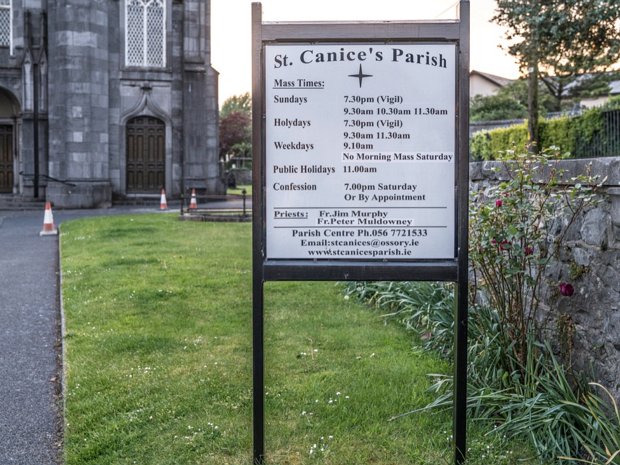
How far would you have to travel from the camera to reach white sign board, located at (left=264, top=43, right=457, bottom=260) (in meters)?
4.13

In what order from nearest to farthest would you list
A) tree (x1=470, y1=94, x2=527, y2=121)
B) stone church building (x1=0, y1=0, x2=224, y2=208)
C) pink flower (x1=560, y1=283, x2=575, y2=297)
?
pink flower (x1=560, y1=283, x2=575, y2=297)
stone church building (x1=0, y1=0, x2=224, y2=208)
tree (x1=470, y1=94, x2=527, y2=121)

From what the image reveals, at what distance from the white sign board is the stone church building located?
25.7 m

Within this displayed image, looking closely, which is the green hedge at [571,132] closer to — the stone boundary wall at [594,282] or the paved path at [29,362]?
the paved path at [29,362]

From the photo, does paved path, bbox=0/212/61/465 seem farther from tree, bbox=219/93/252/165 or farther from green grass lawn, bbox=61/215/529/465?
tree, bbox=219/93/252/165

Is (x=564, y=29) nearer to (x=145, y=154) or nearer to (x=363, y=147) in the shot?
(x=145, y=154)

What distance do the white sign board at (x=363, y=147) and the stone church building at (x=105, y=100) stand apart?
1012 inches

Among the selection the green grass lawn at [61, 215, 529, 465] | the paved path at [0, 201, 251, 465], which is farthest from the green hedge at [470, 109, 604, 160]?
the green grass lawn at [61, 215, 529, 465]

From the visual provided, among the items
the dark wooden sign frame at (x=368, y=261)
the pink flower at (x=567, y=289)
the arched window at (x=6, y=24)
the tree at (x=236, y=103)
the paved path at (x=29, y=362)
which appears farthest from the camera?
the tree at (x=236, y=103)

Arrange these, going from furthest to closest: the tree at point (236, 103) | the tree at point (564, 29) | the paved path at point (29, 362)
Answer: the tree at point (236, 103)
the tree at point (564, 29)
the paved path at point (29, 362)

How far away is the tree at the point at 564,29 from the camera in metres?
20.5

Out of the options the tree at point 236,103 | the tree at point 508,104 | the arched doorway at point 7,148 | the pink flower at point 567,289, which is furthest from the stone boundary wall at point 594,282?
the tree at point 236,103

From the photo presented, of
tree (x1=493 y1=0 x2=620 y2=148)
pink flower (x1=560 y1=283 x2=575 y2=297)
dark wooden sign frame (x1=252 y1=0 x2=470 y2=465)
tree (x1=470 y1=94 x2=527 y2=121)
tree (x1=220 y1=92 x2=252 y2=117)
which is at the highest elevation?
tree (x1=220 y1=92 x2=252 y2=117)

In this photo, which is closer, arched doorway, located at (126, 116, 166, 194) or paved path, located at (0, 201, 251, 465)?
paved path, located at (0, 201, 251, 465)

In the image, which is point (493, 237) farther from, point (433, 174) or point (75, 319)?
point (75, 319)
